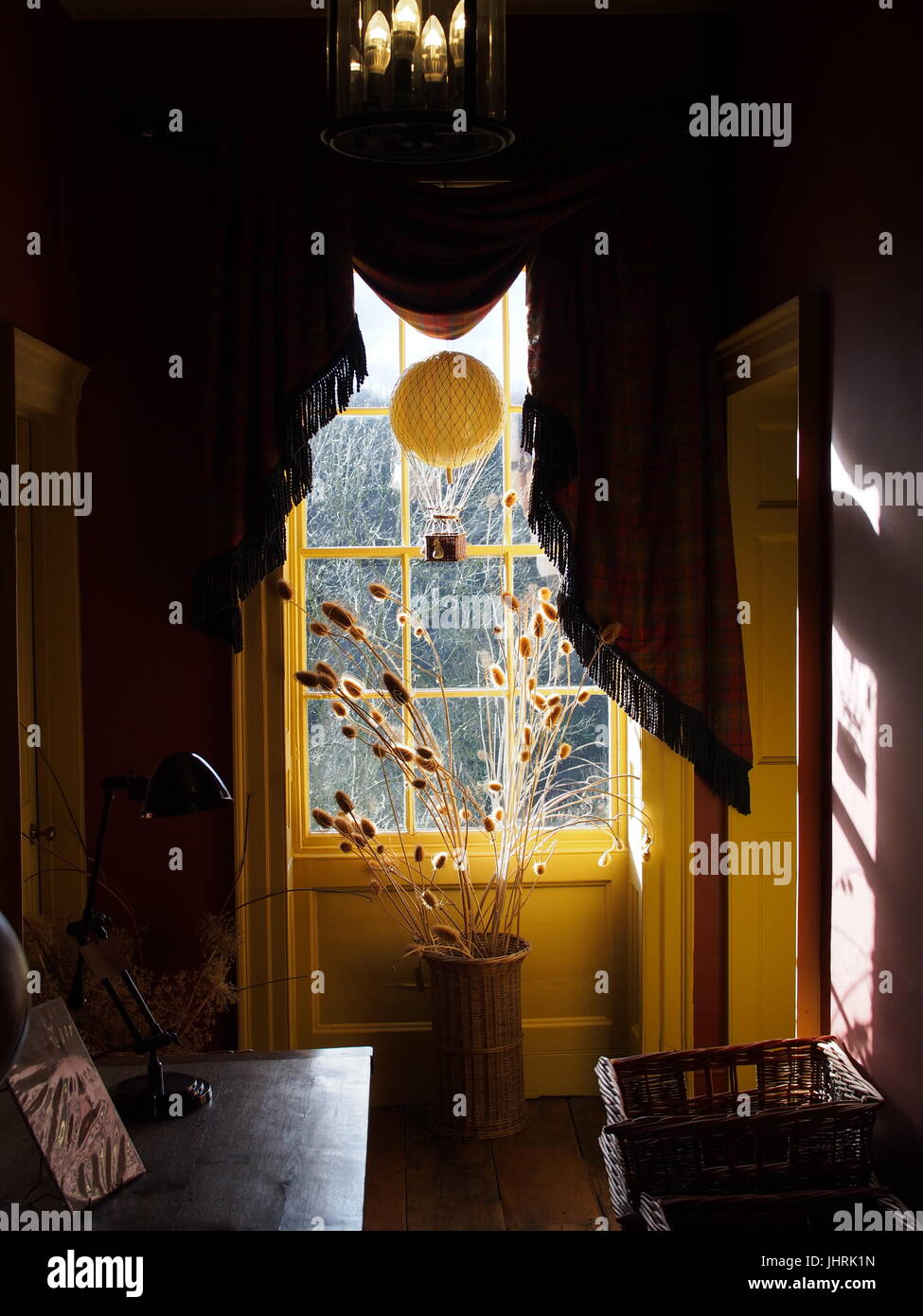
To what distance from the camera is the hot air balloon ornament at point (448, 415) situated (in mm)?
3422

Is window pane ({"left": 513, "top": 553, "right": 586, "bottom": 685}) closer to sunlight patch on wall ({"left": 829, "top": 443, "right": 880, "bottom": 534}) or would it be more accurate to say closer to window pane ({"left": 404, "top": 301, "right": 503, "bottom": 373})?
window pane ({"left": 404, "top": 301, "right": 503, "bottom": 373})

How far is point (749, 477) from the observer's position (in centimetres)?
364

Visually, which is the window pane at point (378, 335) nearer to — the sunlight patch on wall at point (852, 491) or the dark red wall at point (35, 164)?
the dark red wall at point (35, 164)

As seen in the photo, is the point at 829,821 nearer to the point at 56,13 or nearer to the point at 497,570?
the point at 497,570

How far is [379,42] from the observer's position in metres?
2.02

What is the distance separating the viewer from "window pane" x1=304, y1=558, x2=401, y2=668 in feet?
12.5

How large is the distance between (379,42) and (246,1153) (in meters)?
1.80

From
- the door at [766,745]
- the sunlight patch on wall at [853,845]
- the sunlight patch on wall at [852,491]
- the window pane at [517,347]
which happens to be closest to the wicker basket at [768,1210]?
the sunlight patch on wall at [853,845]

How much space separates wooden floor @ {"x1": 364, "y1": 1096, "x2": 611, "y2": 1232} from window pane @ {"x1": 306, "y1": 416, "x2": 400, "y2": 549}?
5.69ft

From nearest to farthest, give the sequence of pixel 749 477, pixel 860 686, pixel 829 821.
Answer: pixel 860 686 → pixel 829 821 → pixel 749 477

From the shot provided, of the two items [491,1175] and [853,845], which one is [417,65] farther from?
[491,1175]

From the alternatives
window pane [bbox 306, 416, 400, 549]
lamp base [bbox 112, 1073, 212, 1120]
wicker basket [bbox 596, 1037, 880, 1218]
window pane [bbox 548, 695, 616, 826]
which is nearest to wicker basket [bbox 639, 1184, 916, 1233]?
wicker basket [bbox 596, 1037, 880, 1218]
